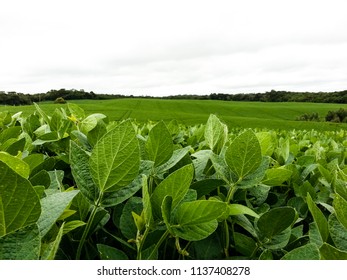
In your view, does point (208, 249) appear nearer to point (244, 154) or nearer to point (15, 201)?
point (244, 154)

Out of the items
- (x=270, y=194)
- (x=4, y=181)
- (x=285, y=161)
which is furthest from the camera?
(x=285, y=161)

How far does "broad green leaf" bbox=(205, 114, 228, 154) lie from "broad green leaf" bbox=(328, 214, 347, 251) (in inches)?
18.3

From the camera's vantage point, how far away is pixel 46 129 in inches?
57.4

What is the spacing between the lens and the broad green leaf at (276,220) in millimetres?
733

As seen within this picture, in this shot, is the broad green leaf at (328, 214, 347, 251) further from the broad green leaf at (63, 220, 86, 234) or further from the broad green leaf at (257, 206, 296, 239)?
the broad green leaf at (63, 220, 86, 234)

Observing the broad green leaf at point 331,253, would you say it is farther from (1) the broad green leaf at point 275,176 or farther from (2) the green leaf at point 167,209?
(1) the broad green leaf at point 275,176

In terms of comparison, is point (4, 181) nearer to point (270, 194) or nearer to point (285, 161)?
point (270, 194)

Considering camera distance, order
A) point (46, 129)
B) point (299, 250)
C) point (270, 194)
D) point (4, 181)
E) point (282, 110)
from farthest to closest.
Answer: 1. point (282, 110)
2. point (46, 129)
3. point (270, 194)
4. point (299, 250)
5. point (4, 181)

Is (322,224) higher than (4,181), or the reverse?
(4,181)

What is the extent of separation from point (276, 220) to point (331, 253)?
23 centimetres

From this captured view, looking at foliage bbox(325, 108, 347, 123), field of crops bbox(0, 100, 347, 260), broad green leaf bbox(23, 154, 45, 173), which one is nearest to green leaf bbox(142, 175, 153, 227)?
field of crops bbox(0, 100, 347, 260)
